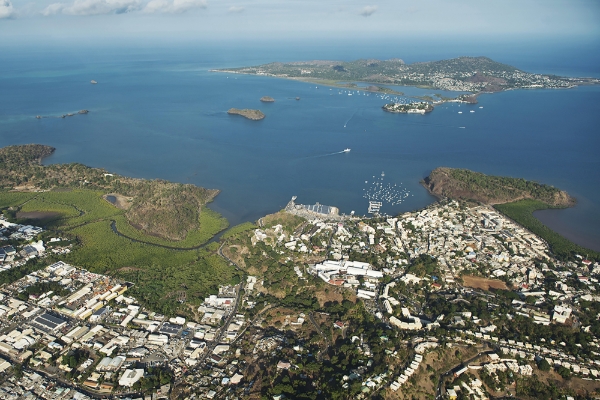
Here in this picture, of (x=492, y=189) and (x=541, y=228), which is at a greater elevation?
(x=492, y=189)

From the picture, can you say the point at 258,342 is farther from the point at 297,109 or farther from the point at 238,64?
the point at 238,64

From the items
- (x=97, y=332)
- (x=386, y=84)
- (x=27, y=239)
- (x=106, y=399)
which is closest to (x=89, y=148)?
(x=27, y=239)

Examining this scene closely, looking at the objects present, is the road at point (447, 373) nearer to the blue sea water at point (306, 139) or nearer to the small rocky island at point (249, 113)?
the blue sea water at point (306, 139)

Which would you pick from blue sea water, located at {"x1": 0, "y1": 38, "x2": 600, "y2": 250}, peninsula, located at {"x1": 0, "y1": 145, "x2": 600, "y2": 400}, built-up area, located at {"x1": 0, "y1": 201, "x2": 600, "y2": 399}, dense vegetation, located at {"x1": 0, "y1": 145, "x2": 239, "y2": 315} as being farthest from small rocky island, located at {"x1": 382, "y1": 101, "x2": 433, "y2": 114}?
built-up area, located at {"x1": 0, "y1": 201, "x2": 600, "y2": 399}

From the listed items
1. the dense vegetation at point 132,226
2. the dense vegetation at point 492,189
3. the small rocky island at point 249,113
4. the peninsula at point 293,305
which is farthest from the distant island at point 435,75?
the dense vegetation at point 132,226

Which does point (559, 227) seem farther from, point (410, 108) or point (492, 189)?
point (410, 108)

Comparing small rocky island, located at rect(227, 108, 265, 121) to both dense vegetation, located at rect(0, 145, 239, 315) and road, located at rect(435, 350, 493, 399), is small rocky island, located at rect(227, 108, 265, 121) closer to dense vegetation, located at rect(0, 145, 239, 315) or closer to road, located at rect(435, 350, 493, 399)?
dense vegetation, located at rect(0, 145, 239, 315)

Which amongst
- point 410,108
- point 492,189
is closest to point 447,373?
point 492,189
